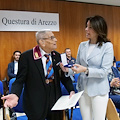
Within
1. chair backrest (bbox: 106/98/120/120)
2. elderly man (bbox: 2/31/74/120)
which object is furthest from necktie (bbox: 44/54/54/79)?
chair backrest (bbox: 106/98/120/120)

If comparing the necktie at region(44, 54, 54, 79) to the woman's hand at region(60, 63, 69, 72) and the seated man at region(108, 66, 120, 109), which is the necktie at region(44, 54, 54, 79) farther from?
the seated man at region(108, 66, 120, 109)

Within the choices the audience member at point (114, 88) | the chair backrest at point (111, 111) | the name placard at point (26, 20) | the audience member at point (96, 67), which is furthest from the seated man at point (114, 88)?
the name placard at point (26, 20)

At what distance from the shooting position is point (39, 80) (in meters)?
1.60

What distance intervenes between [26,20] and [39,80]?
14.3 ft

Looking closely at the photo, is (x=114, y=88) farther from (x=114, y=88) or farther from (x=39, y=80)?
(x=39, y=80)

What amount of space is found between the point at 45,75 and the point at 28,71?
17 centimetres

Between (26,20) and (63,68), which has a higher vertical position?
(26,20)

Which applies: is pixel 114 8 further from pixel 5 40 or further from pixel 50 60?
pixel 50 60

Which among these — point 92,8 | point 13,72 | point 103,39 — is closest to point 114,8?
point 92,8

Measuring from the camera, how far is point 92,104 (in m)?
1.71

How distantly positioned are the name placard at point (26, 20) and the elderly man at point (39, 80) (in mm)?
4046

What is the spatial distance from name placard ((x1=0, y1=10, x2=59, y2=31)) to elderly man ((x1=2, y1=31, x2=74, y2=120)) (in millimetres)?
4046

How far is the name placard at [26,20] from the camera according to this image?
529 centimetres

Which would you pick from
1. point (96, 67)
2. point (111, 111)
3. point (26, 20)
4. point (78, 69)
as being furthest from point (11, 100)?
point (26, 20)
